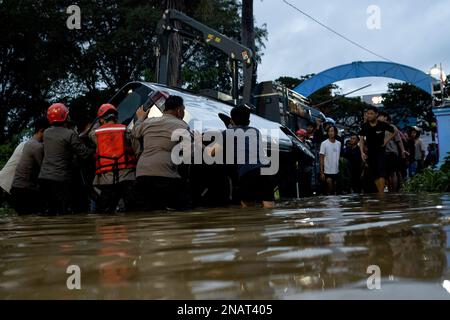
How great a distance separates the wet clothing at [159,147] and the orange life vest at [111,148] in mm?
353

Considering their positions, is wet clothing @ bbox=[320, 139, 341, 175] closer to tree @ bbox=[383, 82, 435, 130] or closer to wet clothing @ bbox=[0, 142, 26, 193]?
wet clothing @ bbox=[0, 142, 26, 193]

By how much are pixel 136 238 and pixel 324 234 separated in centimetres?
102

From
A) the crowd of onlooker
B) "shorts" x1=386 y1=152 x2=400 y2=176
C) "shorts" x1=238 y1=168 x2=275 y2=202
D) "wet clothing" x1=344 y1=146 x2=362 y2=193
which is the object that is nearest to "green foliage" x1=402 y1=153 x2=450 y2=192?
the crowd of onlooker

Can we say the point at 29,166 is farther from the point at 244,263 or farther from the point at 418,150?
the point at 418,150

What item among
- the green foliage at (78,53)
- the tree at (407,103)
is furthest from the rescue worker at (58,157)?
the tree at (407,103)

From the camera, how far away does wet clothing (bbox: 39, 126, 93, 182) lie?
608 centimetres

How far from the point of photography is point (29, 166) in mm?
6395

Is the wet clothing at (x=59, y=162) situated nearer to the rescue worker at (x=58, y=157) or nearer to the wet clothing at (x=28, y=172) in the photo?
the rescue worker at (x=58, y=157)

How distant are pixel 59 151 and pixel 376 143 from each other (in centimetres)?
472

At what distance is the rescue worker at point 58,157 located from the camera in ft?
20.0

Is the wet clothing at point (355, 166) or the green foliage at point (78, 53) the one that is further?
the green foliage at point (78, 53)

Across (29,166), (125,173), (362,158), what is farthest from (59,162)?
(362,158)

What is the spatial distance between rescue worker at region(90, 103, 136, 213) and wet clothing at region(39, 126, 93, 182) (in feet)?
0.74

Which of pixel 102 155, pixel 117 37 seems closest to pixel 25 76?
pixel 117 37
